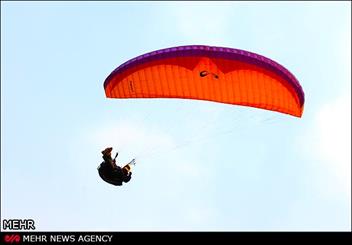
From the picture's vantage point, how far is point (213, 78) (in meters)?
→ 17.1

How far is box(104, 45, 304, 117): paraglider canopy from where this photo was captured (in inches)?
651
